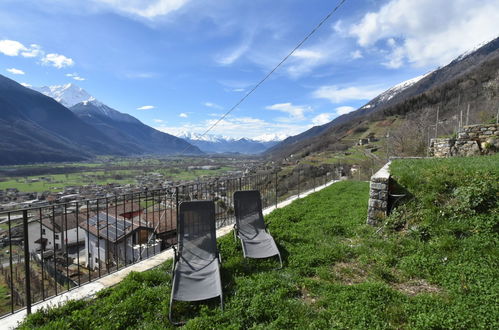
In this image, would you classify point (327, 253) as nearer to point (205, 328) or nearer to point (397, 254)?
point (397, 254)

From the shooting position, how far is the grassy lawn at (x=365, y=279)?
2.83m

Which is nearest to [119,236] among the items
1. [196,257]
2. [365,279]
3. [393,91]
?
[196,257]

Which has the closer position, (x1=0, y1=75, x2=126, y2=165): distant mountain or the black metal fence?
the black metal fence

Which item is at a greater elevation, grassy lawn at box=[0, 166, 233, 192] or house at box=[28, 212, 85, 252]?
house at box=[28, 212, 85, 252]

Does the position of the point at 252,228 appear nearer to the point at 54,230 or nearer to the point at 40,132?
the point at 54,230

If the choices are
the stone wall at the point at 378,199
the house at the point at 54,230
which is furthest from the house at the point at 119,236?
the stone wall at the point at 378,199

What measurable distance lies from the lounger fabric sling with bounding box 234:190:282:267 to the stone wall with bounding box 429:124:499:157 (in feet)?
36.7

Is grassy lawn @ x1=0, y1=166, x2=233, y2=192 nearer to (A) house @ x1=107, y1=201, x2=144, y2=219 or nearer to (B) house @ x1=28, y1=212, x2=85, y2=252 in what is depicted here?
(B) house @ x1=28, y1=212, x2=85, y2=252

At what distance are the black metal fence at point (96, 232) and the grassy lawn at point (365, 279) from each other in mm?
1007

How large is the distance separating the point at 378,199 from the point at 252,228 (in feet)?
10.7

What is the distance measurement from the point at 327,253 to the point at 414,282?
4.56ft

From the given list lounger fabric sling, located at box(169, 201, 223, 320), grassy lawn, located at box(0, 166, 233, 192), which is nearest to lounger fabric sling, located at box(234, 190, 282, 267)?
lounger fabric sling, located at box(169, 201, 223, 320)

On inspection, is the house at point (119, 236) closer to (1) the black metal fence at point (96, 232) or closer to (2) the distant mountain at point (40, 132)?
(1) the black metal fence at point (96, 232)

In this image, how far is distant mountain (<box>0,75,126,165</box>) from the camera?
305 feet
